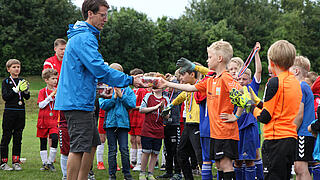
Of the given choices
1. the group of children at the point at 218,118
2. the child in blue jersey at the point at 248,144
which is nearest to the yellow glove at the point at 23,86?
the group of children at the point at 218,118

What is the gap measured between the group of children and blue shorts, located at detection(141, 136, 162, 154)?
2 cm

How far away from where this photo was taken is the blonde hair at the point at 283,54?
4.63 m

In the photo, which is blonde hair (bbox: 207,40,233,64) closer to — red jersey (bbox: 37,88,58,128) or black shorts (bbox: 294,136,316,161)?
black shorts (bbox: 294,136,316,161)

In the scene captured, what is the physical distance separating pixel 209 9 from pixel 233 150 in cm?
7083

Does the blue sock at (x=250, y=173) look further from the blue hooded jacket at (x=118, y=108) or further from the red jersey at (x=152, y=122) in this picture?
the blue hooded jacket at (x=118, y=108)

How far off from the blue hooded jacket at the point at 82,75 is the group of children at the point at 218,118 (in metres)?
0.91

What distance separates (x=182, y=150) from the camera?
6770 millimetres

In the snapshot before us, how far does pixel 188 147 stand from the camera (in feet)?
22.3

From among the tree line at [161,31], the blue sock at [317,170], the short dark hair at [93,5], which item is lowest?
the blue sock at [317,170]

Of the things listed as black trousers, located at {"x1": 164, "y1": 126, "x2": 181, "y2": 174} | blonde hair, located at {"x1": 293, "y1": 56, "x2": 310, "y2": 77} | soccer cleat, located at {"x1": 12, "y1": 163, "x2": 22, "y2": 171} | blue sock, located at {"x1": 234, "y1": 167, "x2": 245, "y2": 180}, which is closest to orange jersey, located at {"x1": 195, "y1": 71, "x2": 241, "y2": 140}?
blonde hair, located at {"x1": 293, "y1": 56, "x2": 310, "y2": 77}

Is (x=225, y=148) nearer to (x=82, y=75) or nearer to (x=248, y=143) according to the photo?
(x=248, y=143)

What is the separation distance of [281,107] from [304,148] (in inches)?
55.8

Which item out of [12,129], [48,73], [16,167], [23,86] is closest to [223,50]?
[48,73]

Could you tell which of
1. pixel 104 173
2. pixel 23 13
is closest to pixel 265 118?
pixel 104 173
